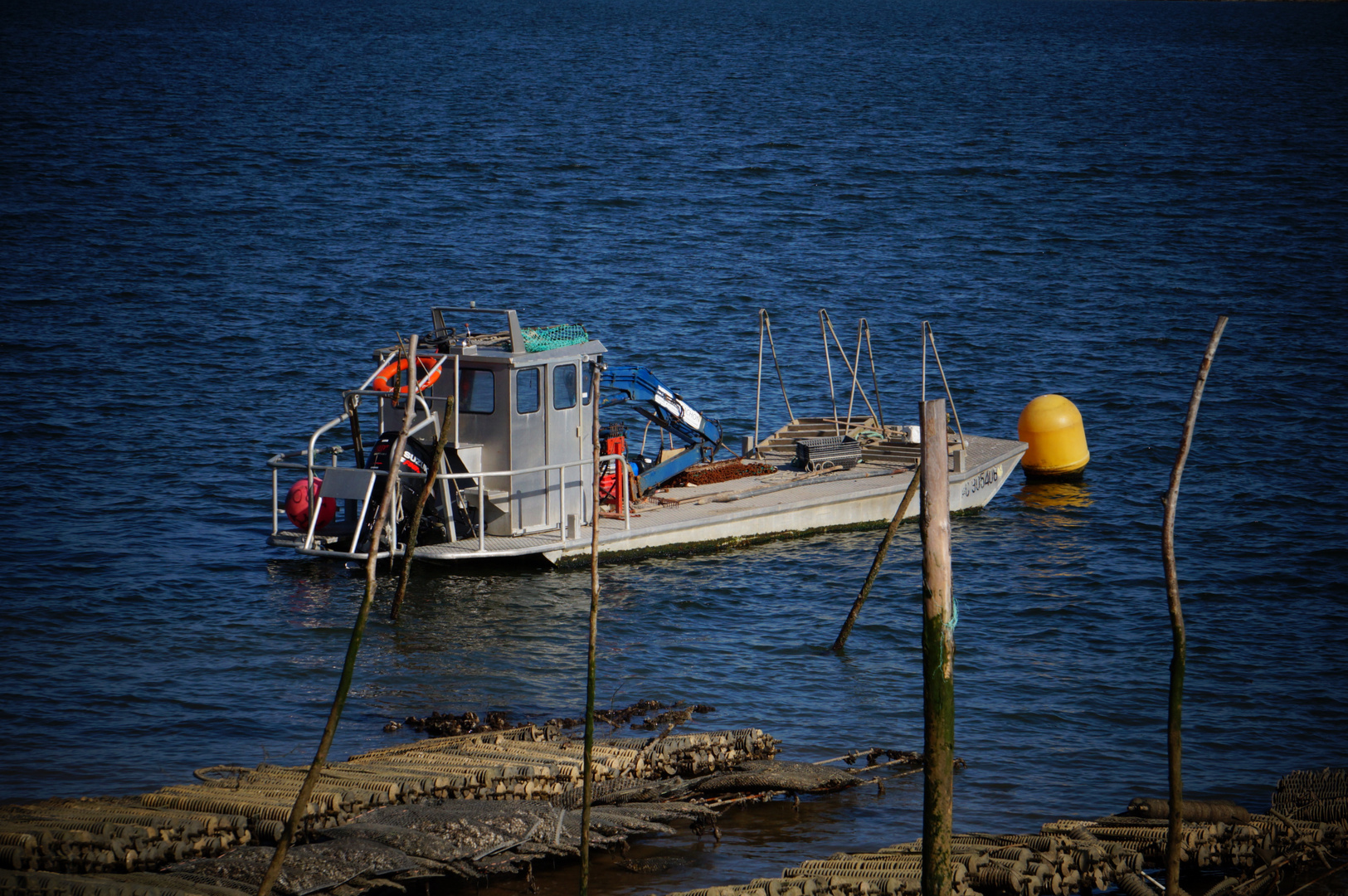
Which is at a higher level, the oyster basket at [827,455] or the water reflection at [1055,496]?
the oyster basket at [827,455]

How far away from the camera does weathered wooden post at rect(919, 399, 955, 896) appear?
1057 centimetres

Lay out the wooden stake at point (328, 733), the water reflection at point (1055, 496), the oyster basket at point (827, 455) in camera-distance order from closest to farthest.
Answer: the wooden stake at point (328, 733)
the oyster basket at point (827, 455)
the water reflection at point (1055, 496)

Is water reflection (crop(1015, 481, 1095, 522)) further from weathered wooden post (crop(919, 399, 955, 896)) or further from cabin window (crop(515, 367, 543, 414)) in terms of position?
weathered wooden post (crop(919, 399, 955, 896))

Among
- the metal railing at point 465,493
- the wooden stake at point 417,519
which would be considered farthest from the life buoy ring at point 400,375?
the wooden stake at point 417,519

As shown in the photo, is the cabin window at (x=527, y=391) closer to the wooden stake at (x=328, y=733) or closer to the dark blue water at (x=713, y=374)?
the dark blue water at (x=713, y=374)

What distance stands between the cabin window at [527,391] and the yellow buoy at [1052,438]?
10.9 meters

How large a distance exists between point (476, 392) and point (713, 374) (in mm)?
15788

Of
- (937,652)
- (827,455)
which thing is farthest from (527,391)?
(937,652)

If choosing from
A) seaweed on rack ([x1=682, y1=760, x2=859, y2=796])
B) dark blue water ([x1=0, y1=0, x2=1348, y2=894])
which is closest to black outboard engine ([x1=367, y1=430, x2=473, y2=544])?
dark blue water ([x1=0, y1=0, x2=1348, y2=894])

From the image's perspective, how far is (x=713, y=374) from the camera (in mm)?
36281

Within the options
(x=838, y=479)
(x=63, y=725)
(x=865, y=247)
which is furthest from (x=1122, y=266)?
(x=63, y=725)

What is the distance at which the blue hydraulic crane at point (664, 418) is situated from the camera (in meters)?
23.0

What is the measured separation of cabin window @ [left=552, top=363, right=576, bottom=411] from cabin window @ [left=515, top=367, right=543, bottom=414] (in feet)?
0.90

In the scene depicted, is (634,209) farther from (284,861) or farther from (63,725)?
(284,861)
